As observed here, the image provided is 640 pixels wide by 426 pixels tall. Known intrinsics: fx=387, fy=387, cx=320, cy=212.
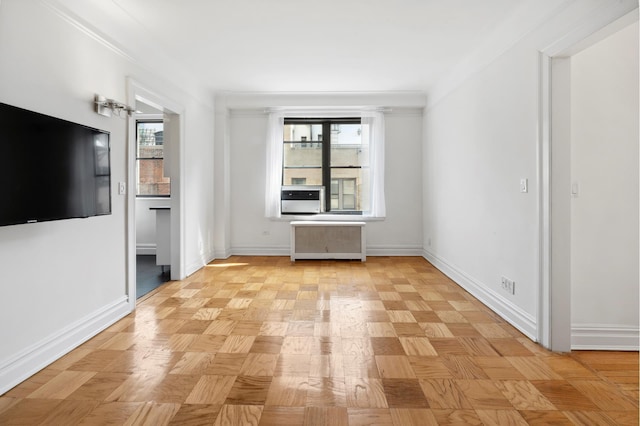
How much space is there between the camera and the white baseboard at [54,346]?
7.24 feet

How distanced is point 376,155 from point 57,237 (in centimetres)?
485

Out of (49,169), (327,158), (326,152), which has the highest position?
(326,152)

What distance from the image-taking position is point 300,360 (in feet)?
8.41

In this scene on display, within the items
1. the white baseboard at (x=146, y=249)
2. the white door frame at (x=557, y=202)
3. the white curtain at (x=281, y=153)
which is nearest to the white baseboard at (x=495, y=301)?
the white door frame at (x=557, y=202)

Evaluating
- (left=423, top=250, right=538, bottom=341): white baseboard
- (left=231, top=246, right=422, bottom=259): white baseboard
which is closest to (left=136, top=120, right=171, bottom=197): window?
(left=231, top=246, right=422, bottom=259): white baseboard

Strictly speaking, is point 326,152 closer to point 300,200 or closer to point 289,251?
point 300,200

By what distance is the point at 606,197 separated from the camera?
2805mm

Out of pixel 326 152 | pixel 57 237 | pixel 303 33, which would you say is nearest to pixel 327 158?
pixel 326 152

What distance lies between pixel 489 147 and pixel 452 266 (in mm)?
1795

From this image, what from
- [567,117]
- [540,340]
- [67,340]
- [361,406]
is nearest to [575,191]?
[567,117]

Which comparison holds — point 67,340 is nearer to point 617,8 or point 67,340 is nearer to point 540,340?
point 540,340

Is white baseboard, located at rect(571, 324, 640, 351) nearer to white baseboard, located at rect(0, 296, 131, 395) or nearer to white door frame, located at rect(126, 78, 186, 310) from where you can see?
white baseboard, located at rect(0, 296, 131, 395)

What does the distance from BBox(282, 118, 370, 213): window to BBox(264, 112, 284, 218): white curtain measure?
0.83 feet

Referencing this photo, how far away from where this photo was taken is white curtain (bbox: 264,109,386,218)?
647 cm
